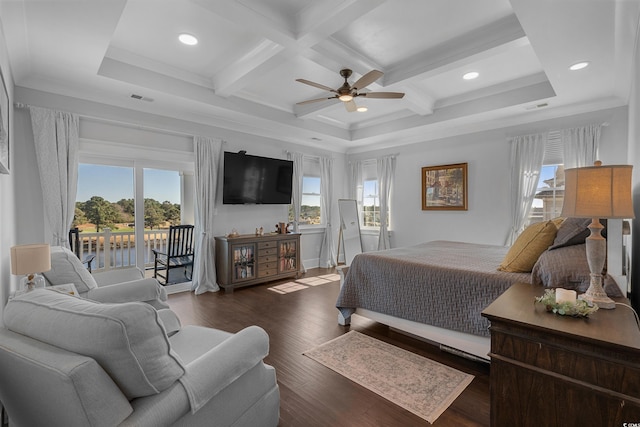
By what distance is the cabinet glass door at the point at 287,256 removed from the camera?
Answer: 5.42m

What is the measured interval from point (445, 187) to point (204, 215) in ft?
13.8

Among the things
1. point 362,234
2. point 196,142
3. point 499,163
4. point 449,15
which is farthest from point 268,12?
point 362,234

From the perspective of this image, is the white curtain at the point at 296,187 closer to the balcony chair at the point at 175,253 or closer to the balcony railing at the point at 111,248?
the balcony chair at the point at 175,253

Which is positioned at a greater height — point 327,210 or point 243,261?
point 327,210

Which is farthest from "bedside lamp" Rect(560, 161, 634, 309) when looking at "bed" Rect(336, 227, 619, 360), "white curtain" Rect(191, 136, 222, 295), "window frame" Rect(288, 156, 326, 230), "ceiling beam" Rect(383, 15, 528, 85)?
"window frame" Rect(288, 156, 326, 230)

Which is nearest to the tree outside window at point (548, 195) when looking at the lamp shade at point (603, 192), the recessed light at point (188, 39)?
the lamp shade at point (603, 192)

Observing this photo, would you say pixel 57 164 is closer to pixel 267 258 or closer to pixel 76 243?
pixel 76 243

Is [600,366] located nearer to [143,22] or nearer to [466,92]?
[143,22]

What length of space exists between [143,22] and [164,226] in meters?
2.83

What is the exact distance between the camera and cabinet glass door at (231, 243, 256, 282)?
4785mm

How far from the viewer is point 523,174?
15.0 feet

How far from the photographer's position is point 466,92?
448 centimetres

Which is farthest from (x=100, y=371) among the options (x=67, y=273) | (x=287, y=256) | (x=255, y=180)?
(x=287, y=256)

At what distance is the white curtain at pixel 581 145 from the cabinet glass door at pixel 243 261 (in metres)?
4.86
